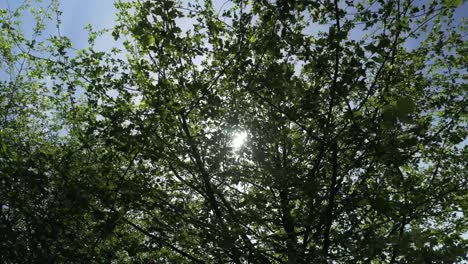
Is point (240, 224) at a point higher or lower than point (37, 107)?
lower

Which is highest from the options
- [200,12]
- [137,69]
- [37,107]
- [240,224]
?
[37,107]

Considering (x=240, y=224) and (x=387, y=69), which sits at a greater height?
(x=387, y=69)

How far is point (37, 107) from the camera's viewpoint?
13.1 meters

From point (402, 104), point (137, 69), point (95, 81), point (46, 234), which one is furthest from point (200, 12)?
point (402, 104)

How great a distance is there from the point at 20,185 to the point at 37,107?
8432 millimetres

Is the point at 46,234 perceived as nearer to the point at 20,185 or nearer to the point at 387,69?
the point at 20,185

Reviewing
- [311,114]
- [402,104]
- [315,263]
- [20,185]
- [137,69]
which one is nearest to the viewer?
[402,104]

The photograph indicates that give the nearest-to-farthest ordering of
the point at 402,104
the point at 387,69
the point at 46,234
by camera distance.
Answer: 1. the point at 402,104
2. the point at 46,234
3. the point at 387,69

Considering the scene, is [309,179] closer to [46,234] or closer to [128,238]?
[128,238]

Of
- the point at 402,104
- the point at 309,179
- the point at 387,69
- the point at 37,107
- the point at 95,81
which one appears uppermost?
the point at 37,107

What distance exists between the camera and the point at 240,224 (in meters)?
5.54

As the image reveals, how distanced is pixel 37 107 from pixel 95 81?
7.81 metres

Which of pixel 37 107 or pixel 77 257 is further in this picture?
pixel 37 107

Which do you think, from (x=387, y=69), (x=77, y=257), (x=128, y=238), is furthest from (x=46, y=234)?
(x=387, y=69)
